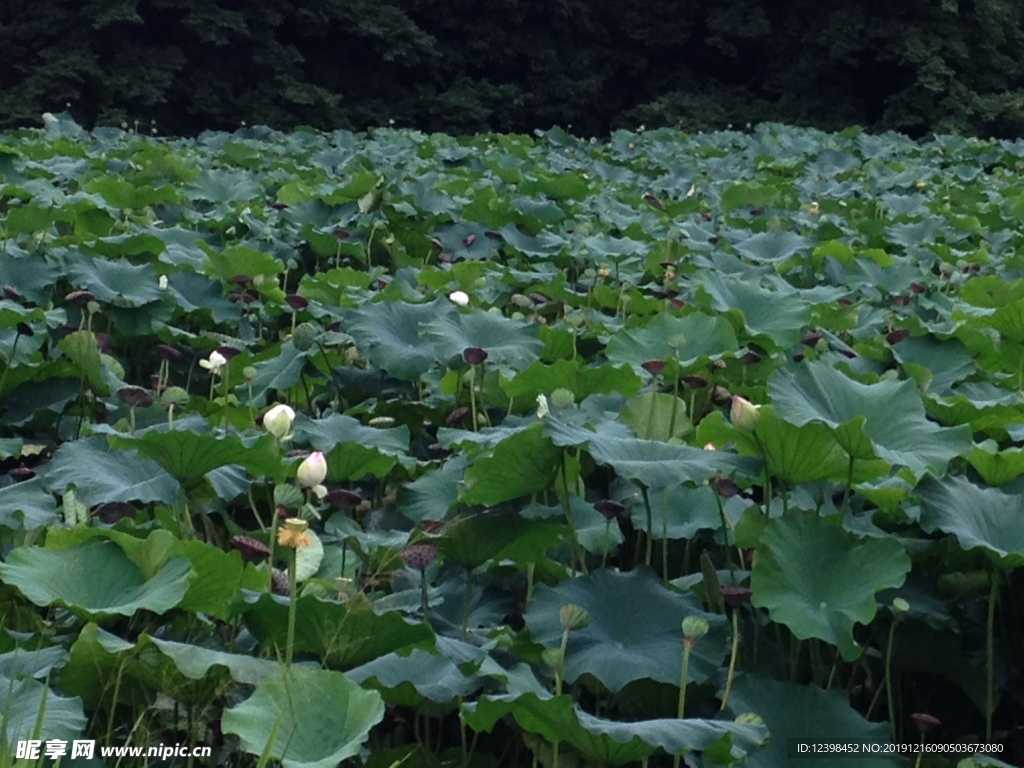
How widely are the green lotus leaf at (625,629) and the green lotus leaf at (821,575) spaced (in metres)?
0.07

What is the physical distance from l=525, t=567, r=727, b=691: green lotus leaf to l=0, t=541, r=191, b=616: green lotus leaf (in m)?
0.34

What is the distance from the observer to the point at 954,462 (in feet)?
4.37

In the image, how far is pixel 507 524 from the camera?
1.20 meters

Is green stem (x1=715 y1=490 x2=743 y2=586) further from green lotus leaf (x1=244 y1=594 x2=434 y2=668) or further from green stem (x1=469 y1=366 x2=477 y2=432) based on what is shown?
green stem (x1=469 y1=366 x2=477 y2=432)

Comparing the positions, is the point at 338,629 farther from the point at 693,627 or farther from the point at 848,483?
the point at 848,483

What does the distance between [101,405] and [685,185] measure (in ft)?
10.4

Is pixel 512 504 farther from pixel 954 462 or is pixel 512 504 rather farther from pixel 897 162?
pixel 897 162

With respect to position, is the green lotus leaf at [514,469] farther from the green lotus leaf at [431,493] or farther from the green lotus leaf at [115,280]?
the green lotus leaf at [115,280]

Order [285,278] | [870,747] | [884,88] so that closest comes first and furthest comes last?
[870,747] < [285,278] < [884,88]

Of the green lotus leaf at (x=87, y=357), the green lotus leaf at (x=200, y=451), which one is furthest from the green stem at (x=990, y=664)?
the green lotus leaf at (x=87, y=357)

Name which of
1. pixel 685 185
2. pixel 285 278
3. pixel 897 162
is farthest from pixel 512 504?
pixel 897 162

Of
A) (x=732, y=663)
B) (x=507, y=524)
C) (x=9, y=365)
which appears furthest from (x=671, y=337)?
(x=9, y=365)

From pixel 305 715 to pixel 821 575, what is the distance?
518 mm

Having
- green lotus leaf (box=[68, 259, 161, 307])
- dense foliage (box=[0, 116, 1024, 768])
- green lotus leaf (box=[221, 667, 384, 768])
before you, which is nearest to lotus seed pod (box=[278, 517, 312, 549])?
dense foliage (box=[0, 116, 1024, 768])
